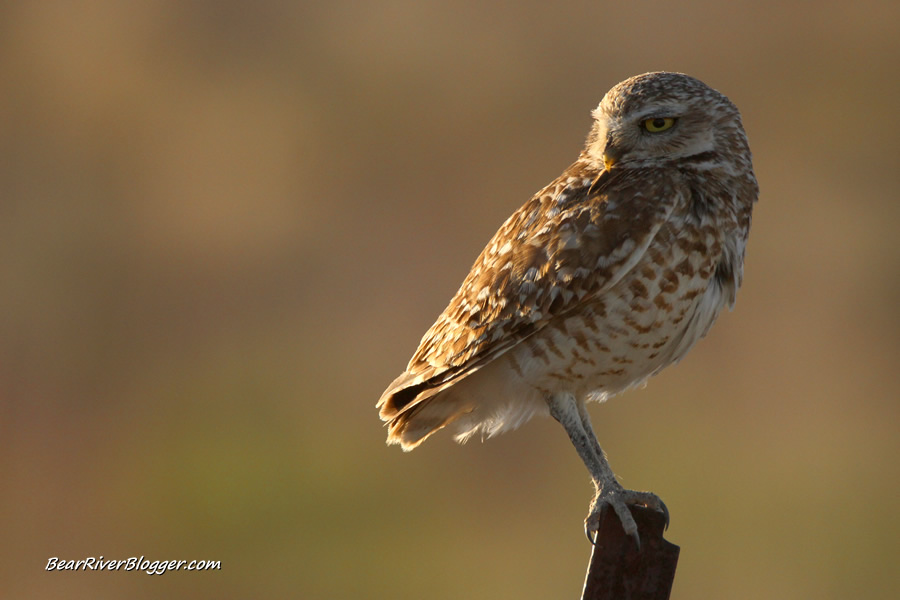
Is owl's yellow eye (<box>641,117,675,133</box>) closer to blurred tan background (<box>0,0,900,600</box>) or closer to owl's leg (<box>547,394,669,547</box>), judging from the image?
owl's leg (<box>547,394,669,547</box>)

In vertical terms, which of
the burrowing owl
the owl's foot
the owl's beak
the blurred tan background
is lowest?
the owl's foot

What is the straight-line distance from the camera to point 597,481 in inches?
159

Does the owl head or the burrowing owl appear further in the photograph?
the owl head

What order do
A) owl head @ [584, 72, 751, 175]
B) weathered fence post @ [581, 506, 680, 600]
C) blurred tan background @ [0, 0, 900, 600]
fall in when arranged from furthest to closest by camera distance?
1. blurred tan background @ [0, 0, 900, 600]
2. owl head @ [584, 72, 751, 175]
3. weathered fence post @ [581, 506, 680, 600]

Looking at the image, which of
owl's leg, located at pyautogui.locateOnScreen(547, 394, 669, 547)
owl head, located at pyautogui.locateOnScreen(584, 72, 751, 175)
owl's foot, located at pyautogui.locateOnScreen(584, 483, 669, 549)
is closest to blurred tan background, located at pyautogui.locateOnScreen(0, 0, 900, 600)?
Result: owl's leg, located at pyautogui.locateOnScreen(547, 394, 669, 547)

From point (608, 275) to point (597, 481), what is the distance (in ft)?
2.49

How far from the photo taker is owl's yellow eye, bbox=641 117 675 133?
416cm

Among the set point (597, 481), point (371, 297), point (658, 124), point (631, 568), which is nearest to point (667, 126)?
point (658, 124)

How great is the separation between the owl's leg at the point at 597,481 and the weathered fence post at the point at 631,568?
5 cm

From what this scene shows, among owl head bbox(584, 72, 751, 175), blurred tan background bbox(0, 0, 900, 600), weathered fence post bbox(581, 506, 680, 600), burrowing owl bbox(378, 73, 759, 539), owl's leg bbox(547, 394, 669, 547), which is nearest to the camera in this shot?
weathered fence post bbox(581, 506, 680, 600)

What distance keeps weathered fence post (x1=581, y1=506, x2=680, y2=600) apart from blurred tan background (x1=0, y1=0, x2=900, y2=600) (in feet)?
19.6

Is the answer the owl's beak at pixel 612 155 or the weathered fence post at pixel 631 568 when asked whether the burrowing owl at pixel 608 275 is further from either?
the weathered fence post at pixel 631 568

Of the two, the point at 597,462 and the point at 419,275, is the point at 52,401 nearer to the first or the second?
the point at 419,275

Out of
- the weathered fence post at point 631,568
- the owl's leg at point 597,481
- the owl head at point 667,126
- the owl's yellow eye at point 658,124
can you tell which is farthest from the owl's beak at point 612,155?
the weathered fence post at point 631,568
